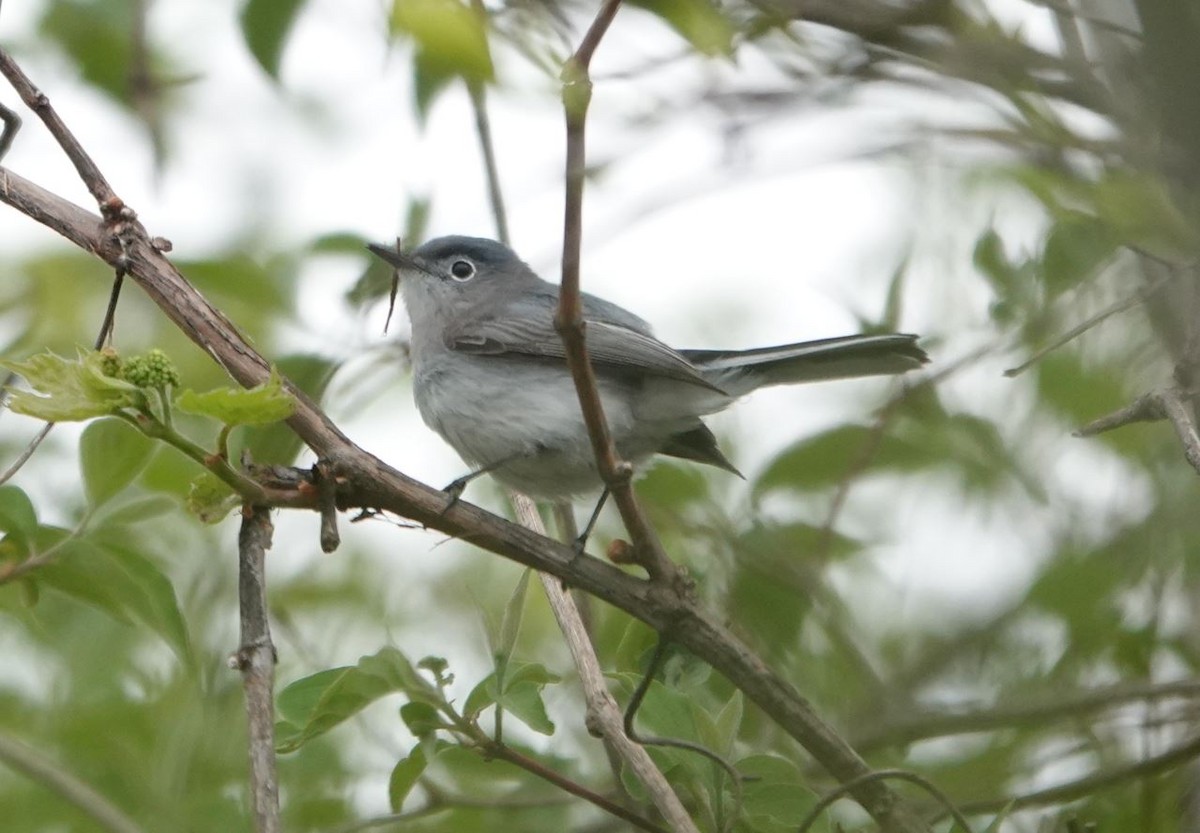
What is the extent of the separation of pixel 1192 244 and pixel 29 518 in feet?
6.02

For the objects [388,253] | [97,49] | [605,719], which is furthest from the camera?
[388,253]

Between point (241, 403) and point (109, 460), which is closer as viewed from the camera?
point (241, 403)

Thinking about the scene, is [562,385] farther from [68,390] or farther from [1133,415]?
[68,390]

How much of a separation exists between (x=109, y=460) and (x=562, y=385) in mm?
1891

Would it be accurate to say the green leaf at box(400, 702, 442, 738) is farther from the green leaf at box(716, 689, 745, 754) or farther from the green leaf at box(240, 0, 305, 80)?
the green leaf at box(240, 0, 305, 80)

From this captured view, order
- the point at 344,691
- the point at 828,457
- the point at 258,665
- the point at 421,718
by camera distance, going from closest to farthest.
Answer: the point at 258,665
the point at 344,691
the point at 421,718
the point at 828,457

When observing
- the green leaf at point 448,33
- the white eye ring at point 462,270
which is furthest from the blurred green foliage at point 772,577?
the white eye ring at point 462,270

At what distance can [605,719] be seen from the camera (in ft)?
8.18

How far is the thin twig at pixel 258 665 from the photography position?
A: 173 centimetres

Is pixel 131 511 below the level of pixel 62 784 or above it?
above

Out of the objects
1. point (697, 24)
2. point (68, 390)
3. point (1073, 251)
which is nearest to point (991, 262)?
point (1073, 251)

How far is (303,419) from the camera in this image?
7.19 ft

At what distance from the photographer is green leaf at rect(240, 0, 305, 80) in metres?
2.37

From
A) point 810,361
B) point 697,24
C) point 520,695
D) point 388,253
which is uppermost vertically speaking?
point 388,253
